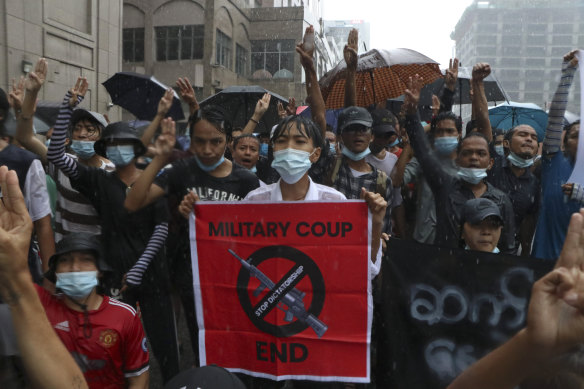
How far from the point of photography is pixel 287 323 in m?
2.95

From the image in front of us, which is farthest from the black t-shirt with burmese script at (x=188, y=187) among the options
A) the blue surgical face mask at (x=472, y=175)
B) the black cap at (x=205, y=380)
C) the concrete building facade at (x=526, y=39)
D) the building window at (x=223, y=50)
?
the concrete building facade at (x=526, y=39)

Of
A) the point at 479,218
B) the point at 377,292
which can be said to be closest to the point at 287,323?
the point at 377,292

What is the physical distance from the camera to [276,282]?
2.98m

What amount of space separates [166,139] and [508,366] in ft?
6.86

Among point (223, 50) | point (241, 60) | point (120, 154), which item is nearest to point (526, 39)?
point (241, 60)

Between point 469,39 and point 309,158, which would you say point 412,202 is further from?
point 469,39

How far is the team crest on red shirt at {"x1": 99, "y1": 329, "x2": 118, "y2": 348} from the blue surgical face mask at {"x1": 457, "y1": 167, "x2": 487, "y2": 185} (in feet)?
8.54

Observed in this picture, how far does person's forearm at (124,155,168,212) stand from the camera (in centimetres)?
295

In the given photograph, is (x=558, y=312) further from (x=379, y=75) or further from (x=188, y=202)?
(x=379, y=75)

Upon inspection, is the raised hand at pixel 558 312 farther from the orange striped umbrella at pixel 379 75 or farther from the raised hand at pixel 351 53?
the orange striped umbrella at pixel 379 75

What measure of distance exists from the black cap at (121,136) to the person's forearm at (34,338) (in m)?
2.13

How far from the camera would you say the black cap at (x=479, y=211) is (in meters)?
3.21

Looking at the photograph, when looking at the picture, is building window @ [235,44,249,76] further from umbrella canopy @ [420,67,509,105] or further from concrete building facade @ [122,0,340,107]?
umbrella canopy @ [420,67,509,105]

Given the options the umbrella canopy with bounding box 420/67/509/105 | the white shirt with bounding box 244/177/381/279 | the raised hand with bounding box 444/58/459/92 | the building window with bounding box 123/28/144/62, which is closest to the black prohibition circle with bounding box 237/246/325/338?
the white shirt with bounding box 244/177/381/279
